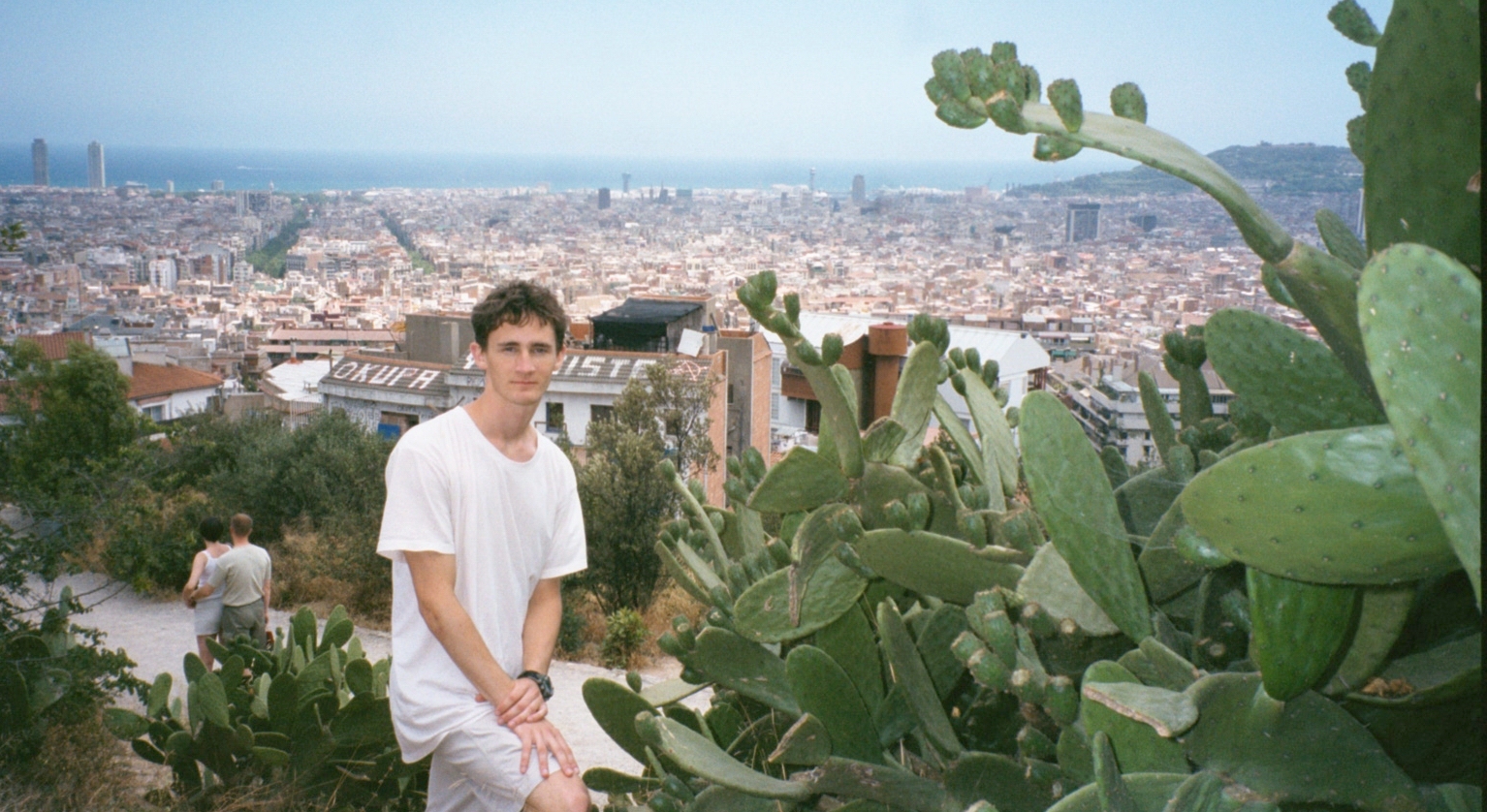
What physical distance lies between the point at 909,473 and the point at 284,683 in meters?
2.25

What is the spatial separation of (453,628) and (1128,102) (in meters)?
0.76

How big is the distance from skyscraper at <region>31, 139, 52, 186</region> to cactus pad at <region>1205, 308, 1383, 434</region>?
27.8 meters

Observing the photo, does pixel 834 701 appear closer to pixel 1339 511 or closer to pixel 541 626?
pixel 541 626

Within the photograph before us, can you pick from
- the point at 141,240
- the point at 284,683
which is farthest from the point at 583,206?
the point at 284,683

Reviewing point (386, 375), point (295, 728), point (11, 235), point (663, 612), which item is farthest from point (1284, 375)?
point (386, 375)

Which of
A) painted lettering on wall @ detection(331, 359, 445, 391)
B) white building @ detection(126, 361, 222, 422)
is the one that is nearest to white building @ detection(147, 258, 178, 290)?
white building @ detection(126, 361, 222, 422)

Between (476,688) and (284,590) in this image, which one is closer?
(476,688)

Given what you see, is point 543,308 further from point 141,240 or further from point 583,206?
point 583,206

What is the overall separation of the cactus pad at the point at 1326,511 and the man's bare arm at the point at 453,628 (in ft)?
2.48

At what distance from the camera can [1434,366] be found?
37 centimetres

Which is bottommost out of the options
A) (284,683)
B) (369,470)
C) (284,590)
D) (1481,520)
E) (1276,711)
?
(284,590)

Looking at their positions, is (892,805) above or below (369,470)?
above

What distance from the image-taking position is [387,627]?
6.89 metres

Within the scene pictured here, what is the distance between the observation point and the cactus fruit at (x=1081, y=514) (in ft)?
2.43
